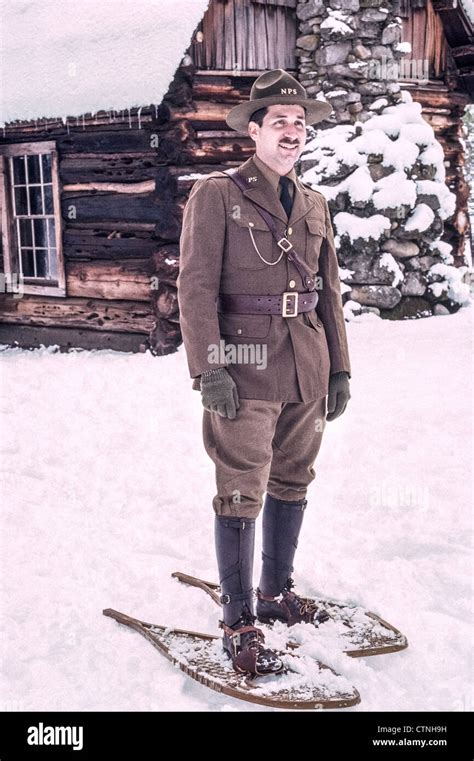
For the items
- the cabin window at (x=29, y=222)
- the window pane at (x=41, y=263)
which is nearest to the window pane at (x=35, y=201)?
the cabin window at (x=29, y=222)

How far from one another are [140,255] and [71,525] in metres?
5.03

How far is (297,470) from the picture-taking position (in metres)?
3.31

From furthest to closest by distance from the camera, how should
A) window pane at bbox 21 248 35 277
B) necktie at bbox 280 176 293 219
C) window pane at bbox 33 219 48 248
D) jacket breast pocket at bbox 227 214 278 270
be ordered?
window pane at bbox 21 248 35 277, window pane at bbox 33 219 48 248, necktie at bbox 280 176 293 219, jacket breast pocket at bbox 227 214 278 270

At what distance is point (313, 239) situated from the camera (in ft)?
10.6

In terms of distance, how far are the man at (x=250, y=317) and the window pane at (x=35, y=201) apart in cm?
731

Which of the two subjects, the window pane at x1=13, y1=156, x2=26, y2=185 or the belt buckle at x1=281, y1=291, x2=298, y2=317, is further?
the window pane at x1=13, y1=156, x2=26, y2=185

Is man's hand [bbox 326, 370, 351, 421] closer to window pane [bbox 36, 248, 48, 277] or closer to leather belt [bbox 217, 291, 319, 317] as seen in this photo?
leather belt [bbox 217, 291, 319, 317]

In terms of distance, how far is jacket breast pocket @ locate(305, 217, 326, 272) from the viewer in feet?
10.5

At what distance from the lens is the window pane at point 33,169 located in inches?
388

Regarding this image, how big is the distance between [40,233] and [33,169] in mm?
794

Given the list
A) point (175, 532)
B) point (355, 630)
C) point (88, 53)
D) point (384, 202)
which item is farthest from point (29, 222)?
point (355, 630)

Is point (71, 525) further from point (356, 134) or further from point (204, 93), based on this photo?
point (356, 134)

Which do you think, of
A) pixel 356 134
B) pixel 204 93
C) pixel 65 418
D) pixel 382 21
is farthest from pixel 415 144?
pixel 65 418

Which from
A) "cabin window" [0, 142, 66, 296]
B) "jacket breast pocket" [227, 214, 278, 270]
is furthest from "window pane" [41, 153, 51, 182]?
"jacket breast pocket" [227, 214, 278, 270]
